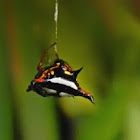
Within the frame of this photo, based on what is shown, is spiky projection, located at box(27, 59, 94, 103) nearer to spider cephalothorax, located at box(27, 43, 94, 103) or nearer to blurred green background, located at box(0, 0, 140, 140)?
spider cephalothorax, located at box(27, 43, 94, 103)

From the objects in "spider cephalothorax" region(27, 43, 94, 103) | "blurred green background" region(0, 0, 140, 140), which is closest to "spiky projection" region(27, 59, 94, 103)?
"spider cephalothorax" region(27, 43, 94, 103)

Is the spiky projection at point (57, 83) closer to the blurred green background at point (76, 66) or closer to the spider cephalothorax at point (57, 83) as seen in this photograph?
the spider cephalothorax at point (57, 83)

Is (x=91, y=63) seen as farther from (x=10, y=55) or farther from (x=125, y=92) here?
(x=10, y=55)

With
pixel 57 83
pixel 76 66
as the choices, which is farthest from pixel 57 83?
pixel 76 66

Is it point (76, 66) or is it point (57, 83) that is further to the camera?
point (76, 66)

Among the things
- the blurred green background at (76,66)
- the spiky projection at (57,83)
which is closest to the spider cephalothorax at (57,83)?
the spiky projection at (57,83)

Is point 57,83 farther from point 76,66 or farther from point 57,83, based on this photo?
point 76,66
